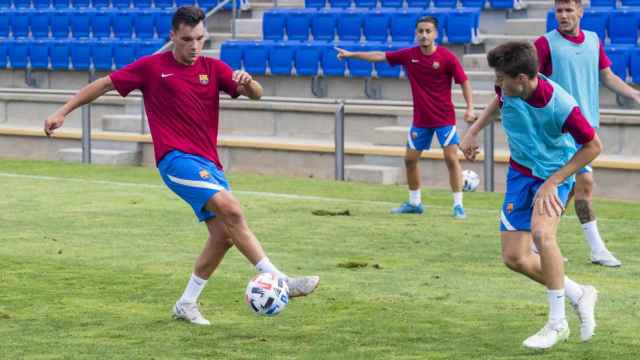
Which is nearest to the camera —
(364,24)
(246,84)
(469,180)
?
(246,84)

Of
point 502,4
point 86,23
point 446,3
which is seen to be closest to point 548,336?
point 502,4

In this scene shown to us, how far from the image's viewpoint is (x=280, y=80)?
81.5 feet

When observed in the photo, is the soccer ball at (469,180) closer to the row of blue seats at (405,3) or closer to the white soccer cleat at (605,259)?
the white soccer cleat at (605,259)

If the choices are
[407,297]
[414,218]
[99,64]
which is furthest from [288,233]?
[99,64]

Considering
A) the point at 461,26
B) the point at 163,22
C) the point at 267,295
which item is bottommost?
the point at 267,295

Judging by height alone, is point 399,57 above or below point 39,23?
above

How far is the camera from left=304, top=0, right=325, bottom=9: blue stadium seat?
26.3m

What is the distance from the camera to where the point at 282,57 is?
79.9ft

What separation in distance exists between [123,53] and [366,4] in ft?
14.7

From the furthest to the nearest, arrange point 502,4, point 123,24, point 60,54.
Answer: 1. point 123,24
2. point 60,54
3. point 502,4

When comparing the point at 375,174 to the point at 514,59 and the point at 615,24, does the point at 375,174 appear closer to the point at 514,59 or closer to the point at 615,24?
the point at 615,24

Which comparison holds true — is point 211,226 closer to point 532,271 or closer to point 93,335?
point 93,335

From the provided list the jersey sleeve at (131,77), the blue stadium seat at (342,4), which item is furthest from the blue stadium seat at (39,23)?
the jersey sleeve at (131,77)

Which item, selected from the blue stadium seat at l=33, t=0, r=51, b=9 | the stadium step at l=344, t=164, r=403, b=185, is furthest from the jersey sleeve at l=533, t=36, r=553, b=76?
the blue stadium seat at l=33, t=0, r=51, b=9
